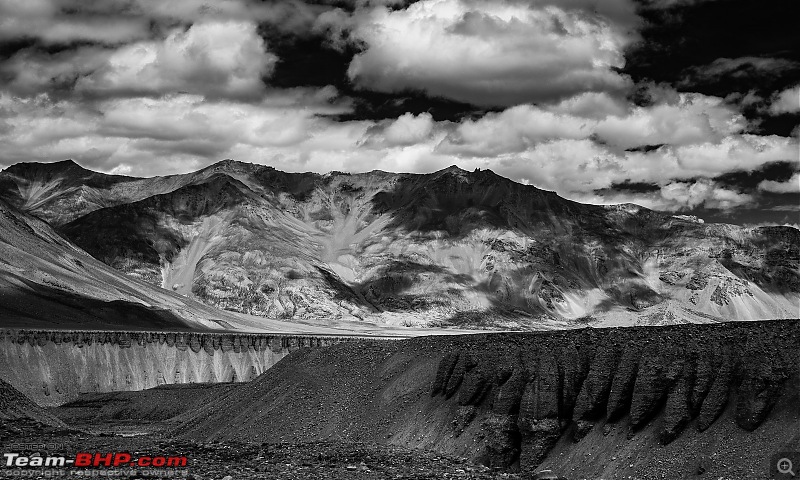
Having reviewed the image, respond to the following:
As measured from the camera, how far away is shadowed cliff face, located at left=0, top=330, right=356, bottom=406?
372 feet

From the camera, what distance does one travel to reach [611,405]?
39562mm

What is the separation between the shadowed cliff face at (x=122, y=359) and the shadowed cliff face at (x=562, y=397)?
5478 centimetres

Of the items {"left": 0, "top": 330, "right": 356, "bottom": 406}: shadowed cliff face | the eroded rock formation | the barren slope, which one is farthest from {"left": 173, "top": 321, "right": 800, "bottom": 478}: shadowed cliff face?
the barren slope

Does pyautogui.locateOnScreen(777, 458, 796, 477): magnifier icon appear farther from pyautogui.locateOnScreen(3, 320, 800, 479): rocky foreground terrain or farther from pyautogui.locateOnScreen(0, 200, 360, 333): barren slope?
pyautogui.locateOnScreen(0, 200, 360, 333): barren slope

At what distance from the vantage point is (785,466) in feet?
104

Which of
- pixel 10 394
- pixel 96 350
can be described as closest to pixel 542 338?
pixel 10 394

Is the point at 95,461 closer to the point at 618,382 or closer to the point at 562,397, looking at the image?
the point at 562,397

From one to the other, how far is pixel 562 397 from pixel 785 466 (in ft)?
40.5

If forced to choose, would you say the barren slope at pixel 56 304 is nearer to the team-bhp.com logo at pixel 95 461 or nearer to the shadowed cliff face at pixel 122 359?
the shadowed cliff face at pixel 122 359

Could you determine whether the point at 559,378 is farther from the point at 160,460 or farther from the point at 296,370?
the point at 296,370

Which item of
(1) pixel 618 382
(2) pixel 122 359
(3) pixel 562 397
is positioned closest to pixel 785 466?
(1) pixel 618 382

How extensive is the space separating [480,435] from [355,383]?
15.1 meters

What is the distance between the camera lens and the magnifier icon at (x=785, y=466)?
103ft

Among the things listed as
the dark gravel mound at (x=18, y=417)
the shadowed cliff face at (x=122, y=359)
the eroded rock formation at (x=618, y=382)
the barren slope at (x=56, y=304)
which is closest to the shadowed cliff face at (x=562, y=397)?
the eroded rock formation at (x=618, y=382)
